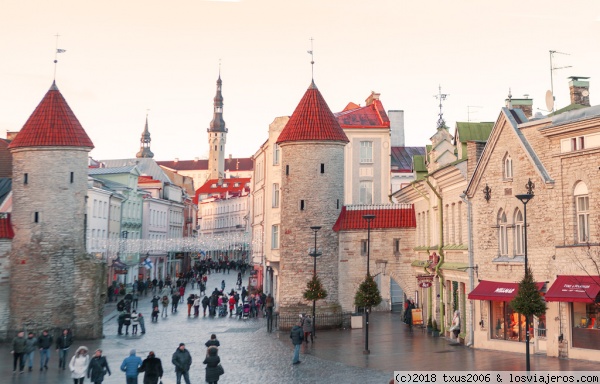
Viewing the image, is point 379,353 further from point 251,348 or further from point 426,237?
point 426,237

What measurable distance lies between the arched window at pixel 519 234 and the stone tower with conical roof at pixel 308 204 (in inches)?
584

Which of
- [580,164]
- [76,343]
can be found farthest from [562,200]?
[76,343]

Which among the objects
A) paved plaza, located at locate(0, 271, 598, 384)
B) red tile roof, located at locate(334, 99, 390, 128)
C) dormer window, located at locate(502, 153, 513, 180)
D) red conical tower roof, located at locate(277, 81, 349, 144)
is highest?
red tile roof, located at locate(334, 99, 390, 128)

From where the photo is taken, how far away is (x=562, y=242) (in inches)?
976

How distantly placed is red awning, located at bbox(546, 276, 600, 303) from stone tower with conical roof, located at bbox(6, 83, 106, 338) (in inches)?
938

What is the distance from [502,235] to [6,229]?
24939mm

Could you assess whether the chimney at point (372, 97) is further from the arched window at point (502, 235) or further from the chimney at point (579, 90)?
the arched window at point (502, 235)

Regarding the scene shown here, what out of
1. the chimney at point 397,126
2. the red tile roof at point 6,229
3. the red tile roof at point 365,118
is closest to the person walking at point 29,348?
the red tile roof at point 6,229

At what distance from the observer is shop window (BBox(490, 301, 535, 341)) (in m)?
27.0

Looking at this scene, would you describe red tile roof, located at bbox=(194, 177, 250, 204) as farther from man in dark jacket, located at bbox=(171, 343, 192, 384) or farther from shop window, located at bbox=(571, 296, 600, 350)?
man in dark jacket, located at bbox=(171, 343, 192, 384)

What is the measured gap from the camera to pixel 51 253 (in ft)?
125

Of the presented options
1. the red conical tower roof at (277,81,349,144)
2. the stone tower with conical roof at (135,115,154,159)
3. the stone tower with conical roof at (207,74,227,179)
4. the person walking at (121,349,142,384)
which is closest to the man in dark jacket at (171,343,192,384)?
the person walking at (121,349,142,384)

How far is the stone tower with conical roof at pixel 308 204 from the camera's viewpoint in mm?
40281

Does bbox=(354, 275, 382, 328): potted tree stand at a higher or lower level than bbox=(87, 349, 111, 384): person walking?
higher
